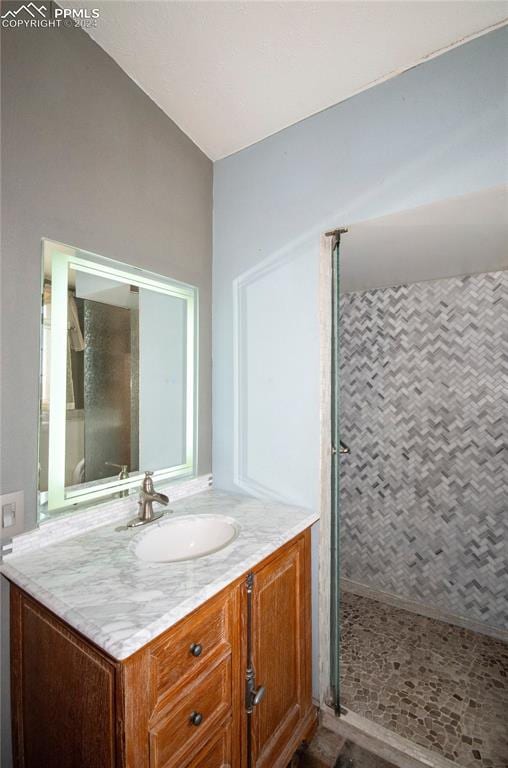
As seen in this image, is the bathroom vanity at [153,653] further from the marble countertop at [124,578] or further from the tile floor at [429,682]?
the tile floor at [429,682]

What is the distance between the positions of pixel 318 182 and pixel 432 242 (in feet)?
2.11

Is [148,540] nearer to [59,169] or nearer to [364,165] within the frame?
[59,169]

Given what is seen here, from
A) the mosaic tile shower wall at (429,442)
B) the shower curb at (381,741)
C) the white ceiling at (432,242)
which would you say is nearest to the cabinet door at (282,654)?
the shower curb at (381,741)

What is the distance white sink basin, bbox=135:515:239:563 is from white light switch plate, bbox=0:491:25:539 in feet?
1.37

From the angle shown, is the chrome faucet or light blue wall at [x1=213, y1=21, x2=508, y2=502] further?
the chrome faucet

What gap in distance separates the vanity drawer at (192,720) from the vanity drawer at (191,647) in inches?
1.7

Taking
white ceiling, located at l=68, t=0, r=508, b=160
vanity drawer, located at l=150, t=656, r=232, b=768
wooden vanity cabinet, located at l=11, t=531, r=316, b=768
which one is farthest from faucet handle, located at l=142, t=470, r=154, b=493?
white ceiling, located at l=68, t=0, r=508, b=160

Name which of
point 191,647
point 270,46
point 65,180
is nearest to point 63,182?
point 65,180

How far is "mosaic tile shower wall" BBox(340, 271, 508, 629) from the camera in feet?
7.26

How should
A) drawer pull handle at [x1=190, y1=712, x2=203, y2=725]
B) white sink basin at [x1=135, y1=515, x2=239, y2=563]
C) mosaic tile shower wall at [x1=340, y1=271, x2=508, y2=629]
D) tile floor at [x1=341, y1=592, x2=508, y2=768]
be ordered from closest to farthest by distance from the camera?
1. drawer pull handle at [x1=190, y1=712, x2=203, y2=725]
2. white sink basin at [x1=135, y1=515, x2=239, y2=563]
3. tile floor at [x1=341, y1=592, x2=508, y2=768]
4. mosaic tile shower wall at [x1=340, y1=271, x2=508, y2=629]

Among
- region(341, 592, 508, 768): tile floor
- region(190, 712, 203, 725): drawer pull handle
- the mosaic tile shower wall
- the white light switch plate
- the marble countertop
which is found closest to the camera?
the marble countertop

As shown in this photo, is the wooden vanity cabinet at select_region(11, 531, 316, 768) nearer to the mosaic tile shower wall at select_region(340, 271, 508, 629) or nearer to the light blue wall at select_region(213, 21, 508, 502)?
the light blue wall at select_region(213, 21, 508, 502)

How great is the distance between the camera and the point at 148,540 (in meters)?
1.33

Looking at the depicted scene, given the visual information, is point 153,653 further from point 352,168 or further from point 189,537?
point 352,168
